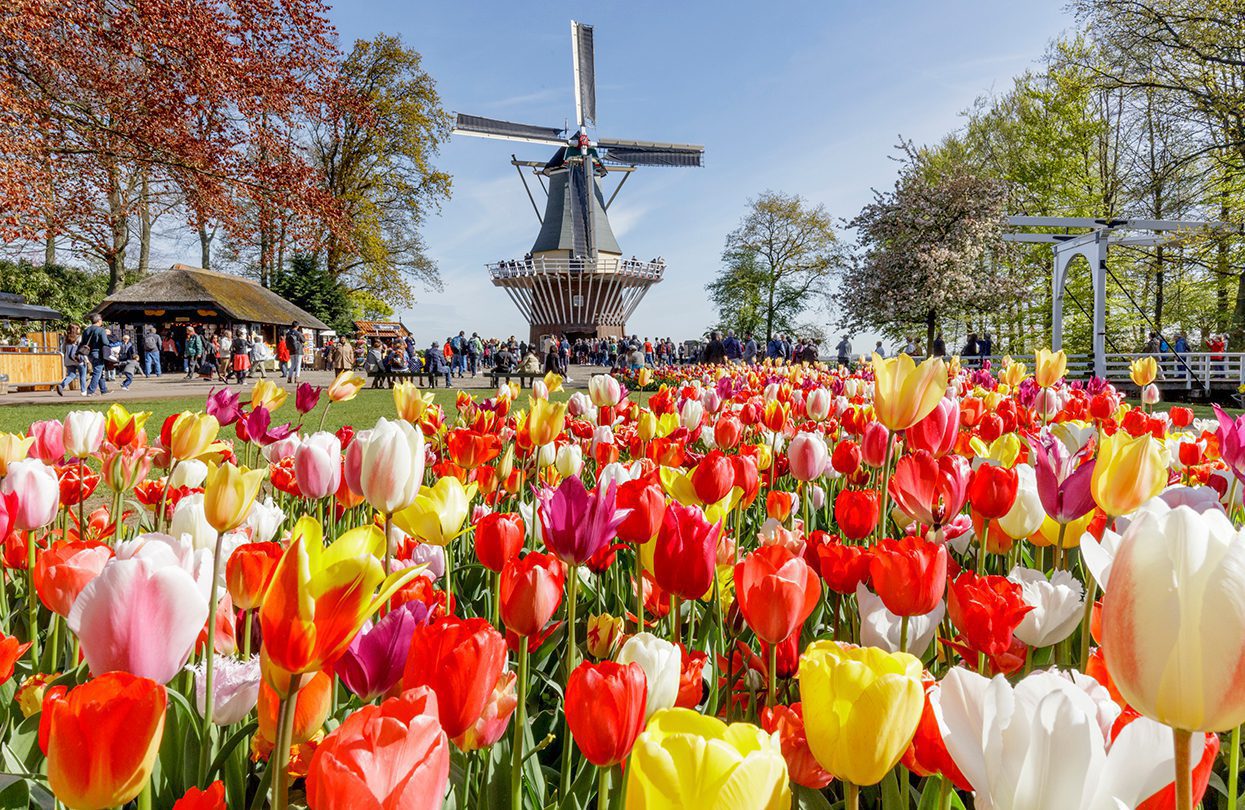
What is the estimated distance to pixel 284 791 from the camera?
66cm

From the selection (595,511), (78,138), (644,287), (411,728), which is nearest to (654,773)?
(411,728)

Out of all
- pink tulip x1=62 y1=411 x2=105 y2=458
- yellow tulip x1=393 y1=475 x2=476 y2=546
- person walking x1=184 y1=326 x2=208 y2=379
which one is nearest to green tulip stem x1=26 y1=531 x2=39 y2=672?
pink tulip x1=62 y1=411 x2=105 y2=458

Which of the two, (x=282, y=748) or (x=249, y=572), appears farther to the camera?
(x=249, y=572)

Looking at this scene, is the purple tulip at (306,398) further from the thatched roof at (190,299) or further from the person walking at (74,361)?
the thatched roof at (190,299)

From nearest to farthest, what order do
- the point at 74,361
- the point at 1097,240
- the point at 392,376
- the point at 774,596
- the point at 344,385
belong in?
the point at 774,596 → the point at 344,385 → the point at 1097,240 → the point at 74,361 → the point at 392,376

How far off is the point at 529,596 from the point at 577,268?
38.7 metres

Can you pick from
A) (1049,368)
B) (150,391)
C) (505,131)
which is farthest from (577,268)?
(1049,368)

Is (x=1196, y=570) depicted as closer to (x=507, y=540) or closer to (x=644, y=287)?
(x=507, y=540)

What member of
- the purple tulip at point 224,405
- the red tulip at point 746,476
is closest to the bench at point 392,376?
the purple tulip at point 224,405

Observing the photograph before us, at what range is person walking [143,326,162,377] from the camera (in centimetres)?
2575

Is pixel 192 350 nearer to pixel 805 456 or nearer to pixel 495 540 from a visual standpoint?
pixel 805 456

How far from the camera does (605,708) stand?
0.74 meters

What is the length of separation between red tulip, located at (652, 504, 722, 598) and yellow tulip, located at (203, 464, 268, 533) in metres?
0.68

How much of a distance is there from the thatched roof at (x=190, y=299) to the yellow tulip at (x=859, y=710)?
33.5 m
